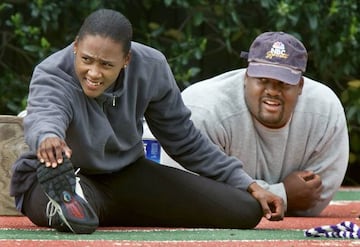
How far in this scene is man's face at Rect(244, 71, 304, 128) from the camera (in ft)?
20.1

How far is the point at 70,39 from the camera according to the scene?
339 inches

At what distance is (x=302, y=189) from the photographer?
6246 millimetres

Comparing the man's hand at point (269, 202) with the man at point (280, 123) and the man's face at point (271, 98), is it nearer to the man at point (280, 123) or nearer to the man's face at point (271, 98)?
the man at point (280, 123)

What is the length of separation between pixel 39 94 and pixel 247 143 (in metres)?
1.54

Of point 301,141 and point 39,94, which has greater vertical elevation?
point 39,94

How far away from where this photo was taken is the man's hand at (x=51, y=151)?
15.1 feet

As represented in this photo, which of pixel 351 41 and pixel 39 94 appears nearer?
pixel 39 94

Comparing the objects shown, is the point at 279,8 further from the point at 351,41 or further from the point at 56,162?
the point at 56,162

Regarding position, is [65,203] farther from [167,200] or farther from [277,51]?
[277,51]

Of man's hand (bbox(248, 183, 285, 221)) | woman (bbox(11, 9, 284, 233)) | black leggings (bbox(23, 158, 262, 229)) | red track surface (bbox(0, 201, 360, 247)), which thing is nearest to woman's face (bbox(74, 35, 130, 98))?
woman (bbox(11, 9, 284, 233))

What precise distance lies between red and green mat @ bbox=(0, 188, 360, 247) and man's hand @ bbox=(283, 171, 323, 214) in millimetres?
248

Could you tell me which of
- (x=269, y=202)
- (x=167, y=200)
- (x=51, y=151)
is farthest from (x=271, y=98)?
(x=51, y=151)

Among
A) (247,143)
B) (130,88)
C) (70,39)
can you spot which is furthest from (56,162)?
(70,39)

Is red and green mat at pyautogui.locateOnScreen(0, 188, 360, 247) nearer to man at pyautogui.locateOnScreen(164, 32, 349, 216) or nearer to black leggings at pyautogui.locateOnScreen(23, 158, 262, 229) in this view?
black leggings at pyautogui.locateOnScreen(23, 158, 262, 229)
